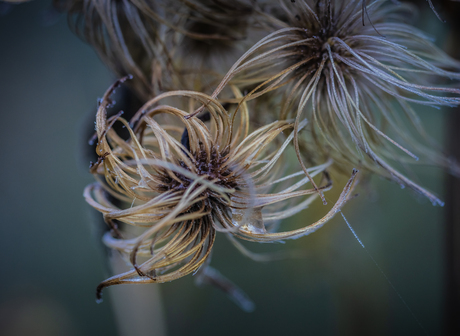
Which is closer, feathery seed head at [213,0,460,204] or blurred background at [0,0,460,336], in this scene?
feathery seed head at [213,0,460,204]

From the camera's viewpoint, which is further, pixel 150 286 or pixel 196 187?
pixel 150 286

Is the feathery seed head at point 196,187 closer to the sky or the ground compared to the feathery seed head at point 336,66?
closer to the ground

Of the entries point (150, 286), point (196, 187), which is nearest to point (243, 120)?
point (196, 187)

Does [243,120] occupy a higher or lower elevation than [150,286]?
higher

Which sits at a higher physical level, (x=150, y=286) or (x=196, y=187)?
(x=196, y=187)

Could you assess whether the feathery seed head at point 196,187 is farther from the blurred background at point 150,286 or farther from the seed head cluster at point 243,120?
the blurred background at point 150,286

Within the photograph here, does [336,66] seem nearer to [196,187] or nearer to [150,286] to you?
[196,187]

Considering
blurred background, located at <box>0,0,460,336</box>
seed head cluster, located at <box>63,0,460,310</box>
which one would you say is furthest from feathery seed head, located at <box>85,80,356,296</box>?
blurred background, located at <box>0,0,460,336</box>

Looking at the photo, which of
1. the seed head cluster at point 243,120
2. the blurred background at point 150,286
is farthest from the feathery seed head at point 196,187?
the blurred background at point 150,286

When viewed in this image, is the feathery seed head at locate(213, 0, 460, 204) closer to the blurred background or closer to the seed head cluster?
the seed head cluster
